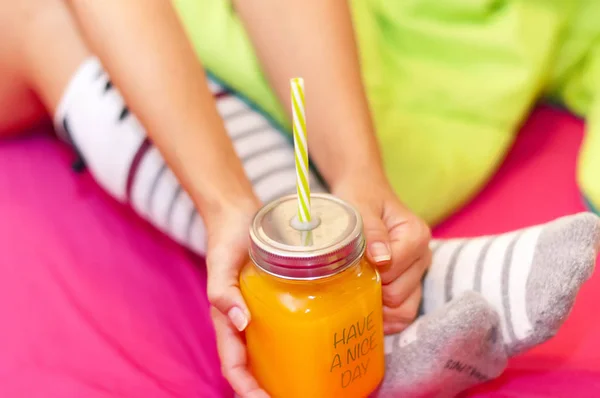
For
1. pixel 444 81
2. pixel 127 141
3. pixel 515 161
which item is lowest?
pixel 515 161

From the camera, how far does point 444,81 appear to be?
827 mm

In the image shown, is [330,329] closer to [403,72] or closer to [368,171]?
[368,171]

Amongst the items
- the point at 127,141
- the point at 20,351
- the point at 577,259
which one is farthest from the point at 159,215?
the point at 577,259

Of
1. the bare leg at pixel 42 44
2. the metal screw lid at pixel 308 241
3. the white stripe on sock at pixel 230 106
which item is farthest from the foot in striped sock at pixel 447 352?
the bare leg at pixel 42 44

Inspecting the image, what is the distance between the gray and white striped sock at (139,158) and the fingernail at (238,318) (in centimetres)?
20

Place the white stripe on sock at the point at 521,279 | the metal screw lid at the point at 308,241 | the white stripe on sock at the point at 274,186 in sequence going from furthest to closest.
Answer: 1. the white stripe on sock at the point at 274,186
2. the white stripe on sock at the point at 521,279
3. the metal screw lid at the point at 308,241

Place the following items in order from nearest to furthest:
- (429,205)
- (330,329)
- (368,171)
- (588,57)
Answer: (330,329), (368,171), (429,205), (588,57)

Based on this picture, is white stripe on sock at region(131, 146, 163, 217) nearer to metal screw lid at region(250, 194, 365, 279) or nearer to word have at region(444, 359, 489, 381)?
metal screw lid at region(250, 194, 365, 279)

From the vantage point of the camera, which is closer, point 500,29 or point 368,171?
point 368,171

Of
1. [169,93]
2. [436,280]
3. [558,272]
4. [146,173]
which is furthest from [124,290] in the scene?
[558,272]

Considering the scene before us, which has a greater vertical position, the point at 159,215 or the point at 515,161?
the point at 159,215

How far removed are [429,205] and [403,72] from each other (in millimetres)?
193

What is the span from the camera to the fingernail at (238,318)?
501mm

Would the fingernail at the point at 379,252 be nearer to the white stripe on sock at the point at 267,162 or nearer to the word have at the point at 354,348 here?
the word have at the point at 354,348
